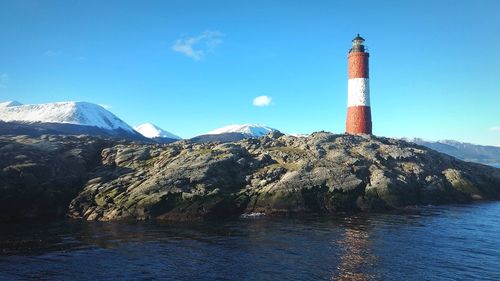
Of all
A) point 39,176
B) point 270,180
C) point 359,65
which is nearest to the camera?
point 39,176

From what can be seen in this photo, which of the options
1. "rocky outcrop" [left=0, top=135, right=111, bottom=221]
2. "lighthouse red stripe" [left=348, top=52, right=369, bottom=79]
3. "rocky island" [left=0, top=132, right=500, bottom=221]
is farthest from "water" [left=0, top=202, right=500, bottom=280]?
"lighthouse red stripe" [left=348, top=52, right=369, bottom=79]

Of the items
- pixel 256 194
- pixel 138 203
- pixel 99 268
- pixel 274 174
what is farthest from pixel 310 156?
pixel 99 268

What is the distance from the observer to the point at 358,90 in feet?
257

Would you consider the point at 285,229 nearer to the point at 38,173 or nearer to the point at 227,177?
the point at 227,177

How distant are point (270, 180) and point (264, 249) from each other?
23.4 meters

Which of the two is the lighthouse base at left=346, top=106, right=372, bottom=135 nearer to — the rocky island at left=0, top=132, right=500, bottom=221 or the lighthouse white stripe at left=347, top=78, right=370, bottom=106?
the lighthouse white stripe at left=347, top=78, right=370, bottom=106

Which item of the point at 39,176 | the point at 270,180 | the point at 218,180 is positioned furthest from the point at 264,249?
the point at 39,176

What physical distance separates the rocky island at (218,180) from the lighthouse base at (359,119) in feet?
24.3

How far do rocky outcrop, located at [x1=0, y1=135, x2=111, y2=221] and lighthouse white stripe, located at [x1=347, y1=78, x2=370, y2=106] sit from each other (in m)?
47.0

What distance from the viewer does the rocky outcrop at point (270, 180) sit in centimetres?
5466

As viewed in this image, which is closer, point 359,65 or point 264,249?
point 264,249

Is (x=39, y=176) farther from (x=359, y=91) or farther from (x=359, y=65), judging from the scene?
(x=359, y=65)

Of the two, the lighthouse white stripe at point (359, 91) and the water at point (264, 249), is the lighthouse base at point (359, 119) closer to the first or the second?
the lighthouse white stripe at point (359, 91)

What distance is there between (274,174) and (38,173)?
3308cm
